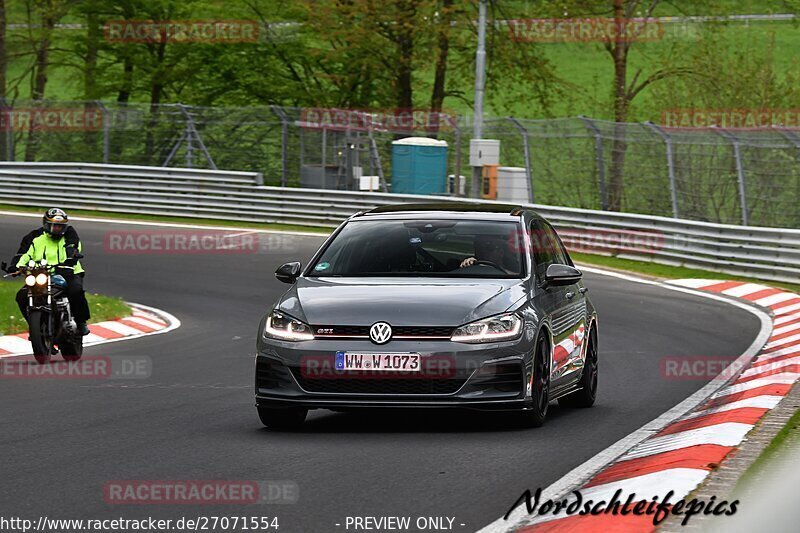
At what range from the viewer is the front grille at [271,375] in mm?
9836

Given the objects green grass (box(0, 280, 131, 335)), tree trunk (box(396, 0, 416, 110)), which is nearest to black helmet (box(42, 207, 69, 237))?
green grass (box(0, 280, 131, 335))

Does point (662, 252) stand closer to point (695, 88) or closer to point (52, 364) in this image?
point (52, 364)

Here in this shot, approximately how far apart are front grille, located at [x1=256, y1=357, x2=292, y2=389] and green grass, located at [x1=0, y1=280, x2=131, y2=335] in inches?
348

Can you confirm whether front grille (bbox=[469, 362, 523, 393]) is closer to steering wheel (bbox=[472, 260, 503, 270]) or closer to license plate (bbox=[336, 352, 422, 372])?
license plate (bbox=[336, 352, 422, 372])

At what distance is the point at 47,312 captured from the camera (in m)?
15.7

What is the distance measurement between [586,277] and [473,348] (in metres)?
16.5

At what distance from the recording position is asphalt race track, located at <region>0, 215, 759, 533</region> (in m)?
7.52

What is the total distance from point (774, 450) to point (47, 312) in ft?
30.6

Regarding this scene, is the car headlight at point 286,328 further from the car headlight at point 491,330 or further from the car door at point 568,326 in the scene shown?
the car door at point 568,326

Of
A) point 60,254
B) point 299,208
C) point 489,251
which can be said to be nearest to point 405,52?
point 299,208

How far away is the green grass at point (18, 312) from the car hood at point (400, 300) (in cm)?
886

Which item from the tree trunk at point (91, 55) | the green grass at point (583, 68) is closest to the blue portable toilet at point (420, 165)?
the green grass at point (583, 68)

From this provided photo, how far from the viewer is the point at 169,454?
358 inches

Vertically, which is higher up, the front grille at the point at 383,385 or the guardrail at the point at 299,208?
the front grille at the point at 383,385
